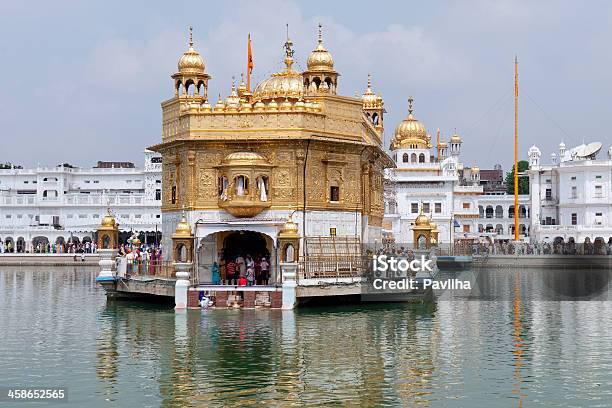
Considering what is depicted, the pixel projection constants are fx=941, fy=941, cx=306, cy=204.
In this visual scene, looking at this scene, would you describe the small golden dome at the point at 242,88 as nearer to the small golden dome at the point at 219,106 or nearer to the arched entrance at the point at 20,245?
the small golden dome at the point at 219,106

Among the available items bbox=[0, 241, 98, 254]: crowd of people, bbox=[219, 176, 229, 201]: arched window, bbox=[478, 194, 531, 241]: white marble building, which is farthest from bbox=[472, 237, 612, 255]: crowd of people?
bbox=[219, 176, 229, 201]: arched window

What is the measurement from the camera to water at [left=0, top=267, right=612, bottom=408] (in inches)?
703

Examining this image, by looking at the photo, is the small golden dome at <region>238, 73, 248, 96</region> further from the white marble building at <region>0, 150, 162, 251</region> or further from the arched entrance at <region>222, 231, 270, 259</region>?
the white marble building at <region>0, 150, 162, 251</region>

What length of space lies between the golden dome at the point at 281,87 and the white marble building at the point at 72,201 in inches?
1925

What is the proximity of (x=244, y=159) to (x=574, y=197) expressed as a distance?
60.8 meters

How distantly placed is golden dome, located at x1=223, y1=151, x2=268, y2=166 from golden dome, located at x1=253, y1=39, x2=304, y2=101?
3.92m

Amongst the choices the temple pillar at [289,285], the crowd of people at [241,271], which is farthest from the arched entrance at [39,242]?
the temple pillar at [289,285]

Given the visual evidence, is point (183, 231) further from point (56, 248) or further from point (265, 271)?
point (56, 248)

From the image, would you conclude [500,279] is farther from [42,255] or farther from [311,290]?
[42,255]

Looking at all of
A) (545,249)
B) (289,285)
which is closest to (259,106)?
(289,285)

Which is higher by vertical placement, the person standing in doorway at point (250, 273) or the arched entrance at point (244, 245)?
the arched entrance at point (244, 245)

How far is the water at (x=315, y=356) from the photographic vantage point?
17859mm

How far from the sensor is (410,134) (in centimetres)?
9231

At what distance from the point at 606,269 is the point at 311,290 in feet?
137
